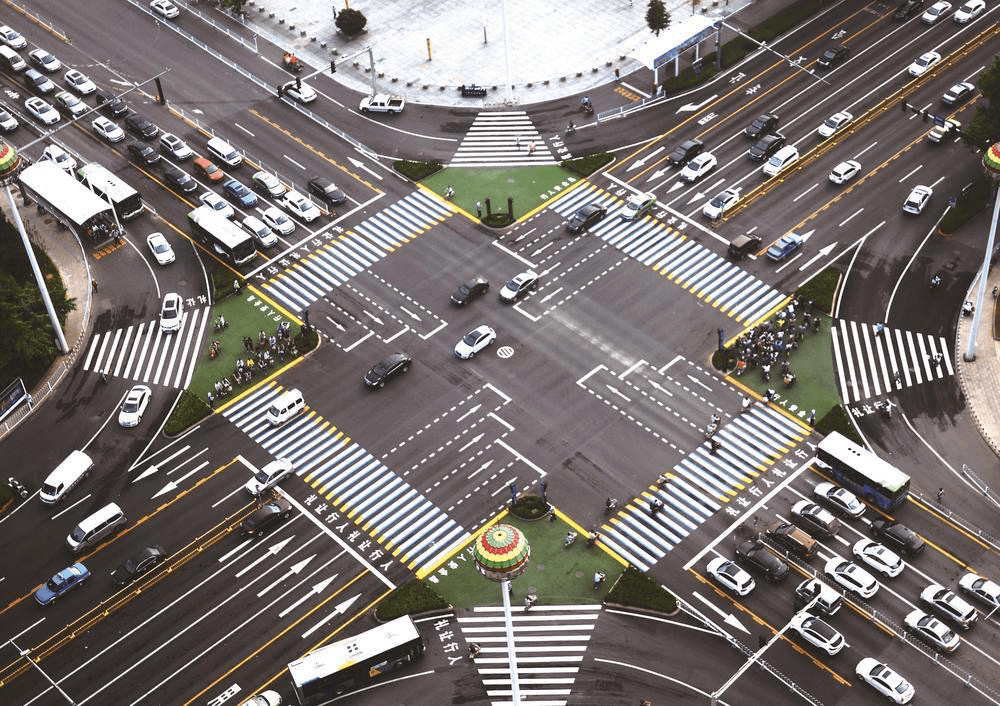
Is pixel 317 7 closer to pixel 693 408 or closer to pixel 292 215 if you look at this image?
pixel 292 215

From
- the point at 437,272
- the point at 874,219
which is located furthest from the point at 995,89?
the point at 437,272

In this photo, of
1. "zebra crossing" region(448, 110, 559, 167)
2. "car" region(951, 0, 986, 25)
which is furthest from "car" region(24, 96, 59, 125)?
"car" region(951, 0, 986, 25)

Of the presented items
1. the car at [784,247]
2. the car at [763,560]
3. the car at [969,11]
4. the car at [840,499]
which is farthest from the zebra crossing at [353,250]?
the car at [969,11]

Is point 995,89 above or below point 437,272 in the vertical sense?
above

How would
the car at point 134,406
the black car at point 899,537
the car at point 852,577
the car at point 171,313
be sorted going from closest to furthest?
the car at point 852,577 → the black car at point 899,537 → the car at point 134,406 → the car at point 171,313

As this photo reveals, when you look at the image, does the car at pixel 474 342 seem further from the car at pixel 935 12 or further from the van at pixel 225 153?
the car at pixel 935 12

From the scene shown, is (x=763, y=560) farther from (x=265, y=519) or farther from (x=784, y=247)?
(x=265, y=519)
